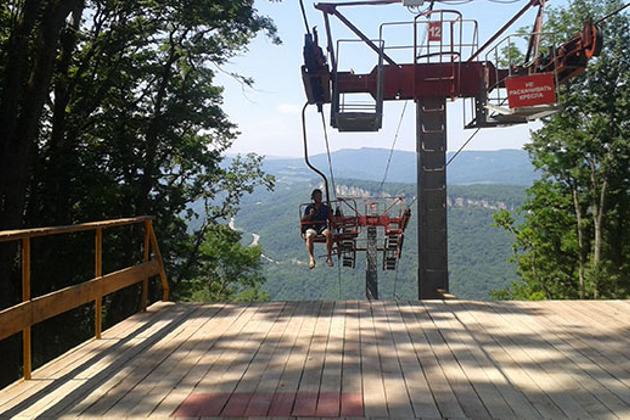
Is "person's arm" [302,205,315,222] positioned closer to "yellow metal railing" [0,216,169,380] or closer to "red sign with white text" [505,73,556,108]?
"red sign with white text" [505,73,556,108]

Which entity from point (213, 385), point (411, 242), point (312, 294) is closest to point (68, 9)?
point (213, 385)

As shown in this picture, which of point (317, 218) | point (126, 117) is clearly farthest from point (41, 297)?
point (126, 117)

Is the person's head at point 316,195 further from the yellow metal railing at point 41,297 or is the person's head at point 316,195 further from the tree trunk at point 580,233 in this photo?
the tree trunk at point 580,233

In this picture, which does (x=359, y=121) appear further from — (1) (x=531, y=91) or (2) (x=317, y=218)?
(1) (x=531, y=91)

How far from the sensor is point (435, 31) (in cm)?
1002

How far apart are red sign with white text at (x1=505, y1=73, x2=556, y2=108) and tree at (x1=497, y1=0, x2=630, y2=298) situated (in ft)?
72.5

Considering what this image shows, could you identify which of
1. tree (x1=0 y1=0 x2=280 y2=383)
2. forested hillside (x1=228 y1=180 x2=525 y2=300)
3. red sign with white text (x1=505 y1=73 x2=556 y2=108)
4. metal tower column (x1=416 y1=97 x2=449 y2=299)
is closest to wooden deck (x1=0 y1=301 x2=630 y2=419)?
metal tower column (x1=416 y1=97 x2=449 y2=299)

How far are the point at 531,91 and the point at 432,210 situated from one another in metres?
2.28

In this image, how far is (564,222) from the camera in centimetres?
3228

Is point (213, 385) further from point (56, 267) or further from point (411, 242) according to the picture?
point (411, 242)

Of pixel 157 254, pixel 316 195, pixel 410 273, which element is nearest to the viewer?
pixel 157 254

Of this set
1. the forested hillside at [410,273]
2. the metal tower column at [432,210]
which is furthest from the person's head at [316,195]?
the forested hillside at [410,273]

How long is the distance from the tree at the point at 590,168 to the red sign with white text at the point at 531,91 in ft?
72.5

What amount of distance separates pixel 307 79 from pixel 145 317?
5047 millimetres
